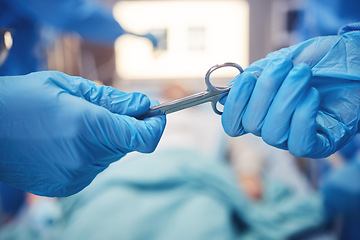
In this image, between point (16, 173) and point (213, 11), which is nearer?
point (16, 173)

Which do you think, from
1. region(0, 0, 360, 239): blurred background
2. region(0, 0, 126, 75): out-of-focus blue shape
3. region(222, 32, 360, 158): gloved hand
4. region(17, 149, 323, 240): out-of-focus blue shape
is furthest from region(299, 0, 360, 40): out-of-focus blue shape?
region(0, 0, 126, 75): out-of-focus blue shape

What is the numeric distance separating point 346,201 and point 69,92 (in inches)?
43.6

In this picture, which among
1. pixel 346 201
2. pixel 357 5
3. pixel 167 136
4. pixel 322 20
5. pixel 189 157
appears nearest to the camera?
pixel 357 5

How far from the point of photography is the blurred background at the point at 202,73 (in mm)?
1184

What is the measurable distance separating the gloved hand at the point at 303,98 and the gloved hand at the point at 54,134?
20 centimetres

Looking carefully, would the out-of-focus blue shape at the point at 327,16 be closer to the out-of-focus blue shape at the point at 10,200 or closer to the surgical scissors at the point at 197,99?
the surgical scissors at the point at 197,99

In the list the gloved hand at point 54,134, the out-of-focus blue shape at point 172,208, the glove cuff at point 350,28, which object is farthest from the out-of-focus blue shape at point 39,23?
the glove cuff at point 350,28

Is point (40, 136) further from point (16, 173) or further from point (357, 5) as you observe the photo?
point (357, 5)

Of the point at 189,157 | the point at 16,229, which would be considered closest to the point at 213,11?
the point at 189,157

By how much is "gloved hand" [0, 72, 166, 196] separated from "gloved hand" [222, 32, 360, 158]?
20 centimetres

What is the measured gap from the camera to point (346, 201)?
1.10 metres

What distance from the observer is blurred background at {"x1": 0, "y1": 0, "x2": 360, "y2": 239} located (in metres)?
1.18

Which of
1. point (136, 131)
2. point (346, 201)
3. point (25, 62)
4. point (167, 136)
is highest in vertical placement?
point (136, 131)

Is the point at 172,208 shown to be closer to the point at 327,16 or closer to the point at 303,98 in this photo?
the point at 303,98
